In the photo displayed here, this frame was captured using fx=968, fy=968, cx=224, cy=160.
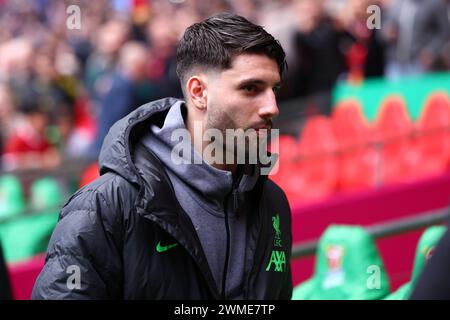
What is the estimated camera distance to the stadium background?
777cm

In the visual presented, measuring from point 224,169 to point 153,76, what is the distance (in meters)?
7.92

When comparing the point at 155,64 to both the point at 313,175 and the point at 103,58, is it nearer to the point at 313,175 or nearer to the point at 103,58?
the point at 103,58

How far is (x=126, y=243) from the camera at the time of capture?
2617 mm

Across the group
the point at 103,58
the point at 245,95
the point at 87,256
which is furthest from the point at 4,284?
the point at 103,58

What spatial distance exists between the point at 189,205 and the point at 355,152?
6027 millimetres

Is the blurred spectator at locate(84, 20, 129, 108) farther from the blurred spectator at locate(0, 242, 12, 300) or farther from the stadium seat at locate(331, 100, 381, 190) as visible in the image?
the blurred spectator at locate(0, 242, 12, 300)

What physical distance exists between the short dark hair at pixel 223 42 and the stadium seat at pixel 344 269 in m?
1.87

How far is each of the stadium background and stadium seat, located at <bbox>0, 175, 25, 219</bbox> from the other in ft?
0.06

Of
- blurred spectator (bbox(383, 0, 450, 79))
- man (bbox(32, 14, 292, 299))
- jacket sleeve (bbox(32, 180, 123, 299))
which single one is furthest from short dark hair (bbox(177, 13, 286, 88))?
blurred spectator (bbox(383, 0, 450, 79))

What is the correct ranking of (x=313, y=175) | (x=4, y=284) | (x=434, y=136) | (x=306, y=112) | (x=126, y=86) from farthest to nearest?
(x=306, y=112) < (x=126, y=86) < (x=313, y=175) < (x=434, y=136) < (x=4, y=284)

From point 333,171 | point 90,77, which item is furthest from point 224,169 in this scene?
point 90,77

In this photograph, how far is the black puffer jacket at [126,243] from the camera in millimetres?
2578

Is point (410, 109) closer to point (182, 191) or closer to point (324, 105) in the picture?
point (324, 105)
